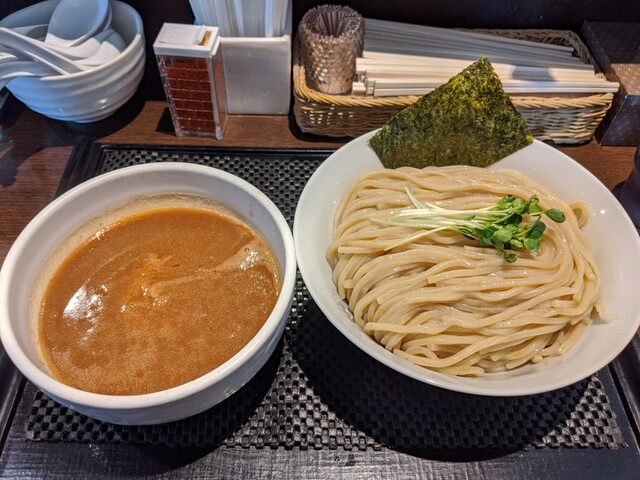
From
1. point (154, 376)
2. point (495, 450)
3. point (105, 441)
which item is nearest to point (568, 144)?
point (495, 450)

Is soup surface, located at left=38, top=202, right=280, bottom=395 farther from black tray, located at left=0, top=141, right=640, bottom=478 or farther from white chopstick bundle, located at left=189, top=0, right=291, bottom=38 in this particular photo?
white chopstick bundle, located at left=189, top=0, right=291, bottom=38

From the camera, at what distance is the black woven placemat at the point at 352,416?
52.9 inches

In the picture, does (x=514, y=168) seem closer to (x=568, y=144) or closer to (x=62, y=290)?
(x=568, y=144)

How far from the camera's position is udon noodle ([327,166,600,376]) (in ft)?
4.50

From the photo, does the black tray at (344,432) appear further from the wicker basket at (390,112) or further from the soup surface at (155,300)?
the wicker basket at (390,112)

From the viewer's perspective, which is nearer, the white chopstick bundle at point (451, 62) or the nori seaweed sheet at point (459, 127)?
the nori seaweed sheet at point (459, 127)

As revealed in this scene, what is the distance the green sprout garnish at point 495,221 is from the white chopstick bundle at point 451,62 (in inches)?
25.9

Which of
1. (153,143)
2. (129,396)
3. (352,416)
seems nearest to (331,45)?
(153,143)

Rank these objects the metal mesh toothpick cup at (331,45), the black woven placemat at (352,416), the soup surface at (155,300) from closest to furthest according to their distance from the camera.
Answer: the soup surface at (155,300), the black woven placemat at (352,416), the metal mesh toothpick cup at (331,45)

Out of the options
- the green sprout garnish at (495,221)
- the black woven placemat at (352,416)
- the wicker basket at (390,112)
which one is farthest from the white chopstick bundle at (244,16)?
the black woven placemat at (352,416)

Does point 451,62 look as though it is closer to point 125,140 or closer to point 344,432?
point 125,140

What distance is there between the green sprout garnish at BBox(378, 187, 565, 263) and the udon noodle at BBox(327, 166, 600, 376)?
0.11ft

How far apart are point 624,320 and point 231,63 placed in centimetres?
164

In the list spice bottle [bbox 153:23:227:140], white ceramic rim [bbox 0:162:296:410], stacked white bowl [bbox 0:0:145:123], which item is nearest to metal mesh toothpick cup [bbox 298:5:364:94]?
spice bottle [bbox 153:23:227:140]
